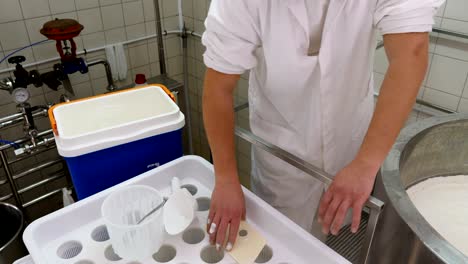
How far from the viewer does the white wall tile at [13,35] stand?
1.57 m

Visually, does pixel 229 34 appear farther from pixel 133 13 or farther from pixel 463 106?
pixel 133 13

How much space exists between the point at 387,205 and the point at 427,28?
43cm

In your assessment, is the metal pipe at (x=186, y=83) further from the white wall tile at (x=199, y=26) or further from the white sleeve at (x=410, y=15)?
the white sleeve at (x=410, y=15)

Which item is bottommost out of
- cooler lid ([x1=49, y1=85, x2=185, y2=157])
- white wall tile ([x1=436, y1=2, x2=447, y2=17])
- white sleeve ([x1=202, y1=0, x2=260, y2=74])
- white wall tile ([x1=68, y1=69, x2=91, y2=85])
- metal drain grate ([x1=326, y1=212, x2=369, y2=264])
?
metal drain grate ([x1=326, y1=212, x2=369, y2=264])

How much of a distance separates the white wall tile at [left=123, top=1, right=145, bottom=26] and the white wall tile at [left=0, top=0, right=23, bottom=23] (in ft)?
1.52

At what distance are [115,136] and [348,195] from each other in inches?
20.4

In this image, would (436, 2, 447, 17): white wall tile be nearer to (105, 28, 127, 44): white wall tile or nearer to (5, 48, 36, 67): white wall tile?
(105, 28, 127, 44): white wall tile

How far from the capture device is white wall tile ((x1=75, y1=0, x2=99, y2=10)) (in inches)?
67.4

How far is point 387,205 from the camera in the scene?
94 centimetres

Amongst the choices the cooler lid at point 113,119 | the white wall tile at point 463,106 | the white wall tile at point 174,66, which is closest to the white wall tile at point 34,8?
the white wall tile at point 174,66

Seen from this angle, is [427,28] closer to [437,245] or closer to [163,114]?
[437,245]

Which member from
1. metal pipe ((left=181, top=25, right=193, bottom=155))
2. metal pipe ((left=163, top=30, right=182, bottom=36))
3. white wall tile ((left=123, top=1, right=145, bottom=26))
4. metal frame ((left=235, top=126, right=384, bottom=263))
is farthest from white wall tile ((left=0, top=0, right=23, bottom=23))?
metal frame ((left=235, top=126, right=384, bottom=263))

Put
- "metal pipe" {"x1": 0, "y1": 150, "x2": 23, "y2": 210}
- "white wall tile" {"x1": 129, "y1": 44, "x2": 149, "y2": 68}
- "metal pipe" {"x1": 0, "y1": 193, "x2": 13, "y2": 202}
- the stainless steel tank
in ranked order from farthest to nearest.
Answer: "white wall tile" {"x1": 129, "y1": 44, "x2": 149, "y2": 68}
"metal pipe" {"x1": 0, "y1": 193, "x2": 13, "y2": 202}
"metal pipe" {"x1": 0, "y1": 150, "x2": 23, "y2": 210}
the stainless steel tank

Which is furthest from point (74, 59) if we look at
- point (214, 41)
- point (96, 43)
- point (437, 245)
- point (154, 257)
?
point (437, 245)
